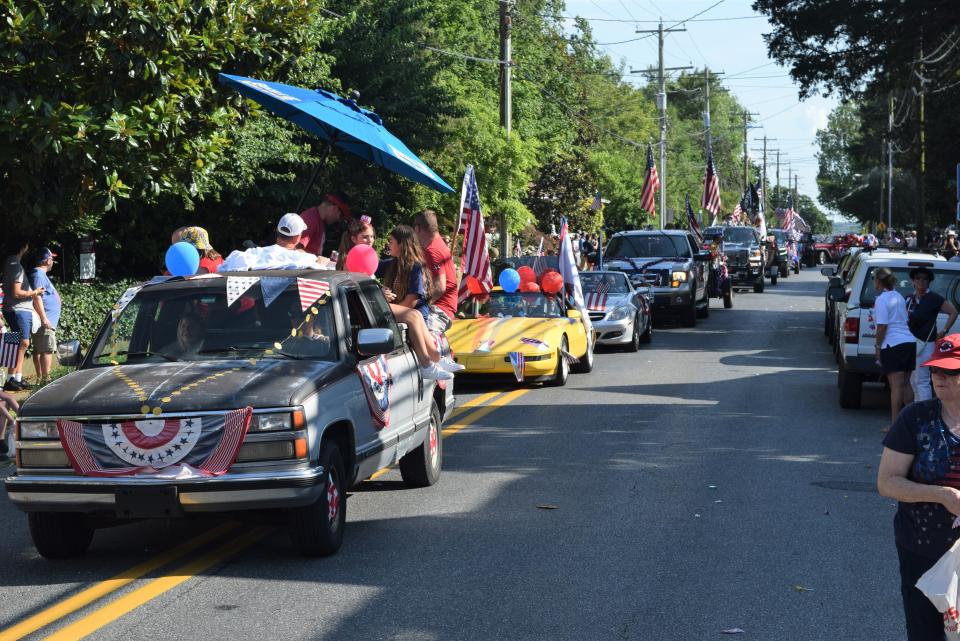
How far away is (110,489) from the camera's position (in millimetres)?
7086

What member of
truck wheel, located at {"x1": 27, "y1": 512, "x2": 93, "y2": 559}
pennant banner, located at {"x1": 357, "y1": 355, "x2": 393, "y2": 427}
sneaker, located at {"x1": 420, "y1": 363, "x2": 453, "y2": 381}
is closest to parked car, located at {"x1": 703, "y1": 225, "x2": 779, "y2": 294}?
sneaker, located at {"x1": 420, "y1": 363, "x2": 453, "y2": 381}

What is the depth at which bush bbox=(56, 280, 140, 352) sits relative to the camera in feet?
63.4

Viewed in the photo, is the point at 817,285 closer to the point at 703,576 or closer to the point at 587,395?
the point at 587,395

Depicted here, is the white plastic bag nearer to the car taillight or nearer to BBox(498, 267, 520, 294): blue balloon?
the car taillight

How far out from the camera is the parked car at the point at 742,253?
42.8 m

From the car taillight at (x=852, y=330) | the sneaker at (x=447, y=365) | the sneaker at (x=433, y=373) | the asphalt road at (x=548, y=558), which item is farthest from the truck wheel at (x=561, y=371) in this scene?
the sneaker at (x=433, y=373)

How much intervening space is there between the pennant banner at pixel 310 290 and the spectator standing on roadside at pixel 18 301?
8.69 metres

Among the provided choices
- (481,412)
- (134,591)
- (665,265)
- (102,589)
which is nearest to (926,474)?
(134,591)

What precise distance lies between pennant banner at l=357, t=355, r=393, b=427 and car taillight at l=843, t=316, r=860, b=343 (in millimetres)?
7638

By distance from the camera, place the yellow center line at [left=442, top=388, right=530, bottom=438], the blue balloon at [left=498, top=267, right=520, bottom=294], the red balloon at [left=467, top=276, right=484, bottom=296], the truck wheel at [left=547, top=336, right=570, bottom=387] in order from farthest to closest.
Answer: the blue balloon at [left=498, top=267, right=520, bottom=294] → the truck wheel at [left=547, top=336, right=570, bottom=387] → the red balloon at [left=467, top=276, right=484, bottom=296] → the yellow center line at [left=442, top=388, right=530, bottom=438]

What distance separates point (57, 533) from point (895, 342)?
888 cm

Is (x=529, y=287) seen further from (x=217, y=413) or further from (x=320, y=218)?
(x=217, y=413)

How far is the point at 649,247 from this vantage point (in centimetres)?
2964

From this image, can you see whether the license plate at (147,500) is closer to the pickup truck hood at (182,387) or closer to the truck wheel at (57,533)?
the pickup truck hood at (182,387)
